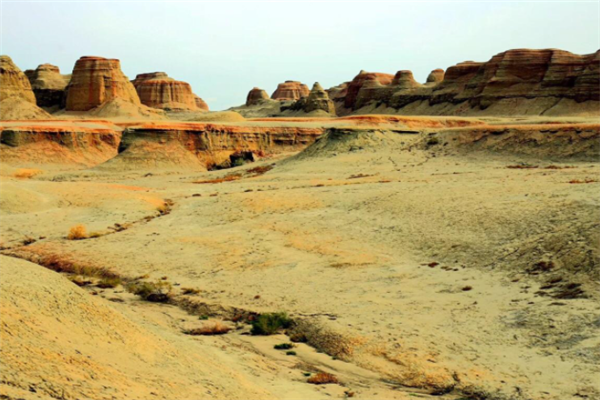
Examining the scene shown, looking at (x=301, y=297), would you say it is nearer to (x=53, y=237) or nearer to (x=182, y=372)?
(x=182, y=372)

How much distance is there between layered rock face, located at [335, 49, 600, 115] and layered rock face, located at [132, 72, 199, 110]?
43442mm

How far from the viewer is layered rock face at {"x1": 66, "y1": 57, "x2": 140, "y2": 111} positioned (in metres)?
84.2

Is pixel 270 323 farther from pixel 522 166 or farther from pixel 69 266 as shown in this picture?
pixel 522 166

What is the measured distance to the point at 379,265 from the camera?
18.7 m

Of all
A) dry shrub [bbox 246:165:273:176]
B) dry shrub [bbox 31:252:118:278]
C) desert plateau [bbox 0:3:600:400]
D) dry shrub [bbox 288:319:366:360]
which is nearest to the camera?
desert plateau [bbox 0:3:600:400]

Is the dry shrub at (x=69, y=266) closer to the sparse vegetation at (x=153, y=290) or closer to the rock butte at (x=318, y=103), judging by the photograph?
the sparse vegetation at (x=153, y=290)

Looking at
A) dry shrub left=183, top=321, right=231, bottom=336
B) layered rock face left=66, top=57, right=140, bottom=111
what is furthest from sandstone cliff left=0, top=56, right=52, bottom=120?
dry shrub left=183, top=321, right=231, bottom=336

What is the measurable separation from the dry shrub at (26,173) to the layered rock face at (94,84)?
36475mm

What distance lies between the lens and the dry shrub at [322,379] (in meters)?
11.6

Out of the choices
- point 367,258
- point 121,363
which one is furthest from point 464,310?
point 121,363

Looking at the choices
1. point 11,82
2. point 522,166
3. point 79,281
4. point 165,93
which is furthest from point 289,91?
point 79,281

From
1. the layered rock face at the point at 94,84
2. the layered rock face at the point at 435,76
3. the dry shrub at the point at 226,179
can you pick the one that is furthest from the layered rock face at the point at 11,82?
the layered rock face at the point at 435,76

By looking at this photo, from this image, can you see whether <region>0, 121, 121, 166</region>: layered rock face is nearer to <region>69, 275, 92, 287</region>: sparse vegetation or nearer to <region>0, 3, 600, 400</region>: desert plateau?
<region>0, 3, 600, 400</region>: desert plateau

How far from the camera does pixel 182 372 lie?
9.80 m
